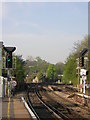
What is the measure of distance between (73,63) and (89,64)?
44.5ft

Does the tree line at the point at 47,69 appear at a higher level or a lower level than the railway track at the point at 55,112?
higher

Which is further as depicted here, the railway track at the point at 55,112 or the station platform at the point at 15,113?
the railway track at the point at 55,112

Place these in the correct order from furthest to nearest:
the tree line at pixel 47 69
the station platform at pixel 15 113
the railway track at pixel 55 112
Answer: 1. the tree line at pixel 47 69
2. the railway track at pixel 55 112
3. the station platform at pixel 15 113

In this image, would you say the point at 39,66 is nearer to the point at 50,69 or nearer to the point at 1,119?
the point at 50,69

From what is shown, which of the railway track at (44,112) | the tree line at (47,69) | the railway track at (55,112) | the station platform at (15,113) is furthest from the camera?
the tree line at (47,69)

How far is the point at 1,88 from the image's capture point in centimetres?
3628

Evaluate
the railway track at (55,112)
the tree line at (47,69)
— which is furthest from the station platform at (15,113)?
the tree line at (47,69)

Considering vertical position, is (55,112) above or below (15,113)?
below

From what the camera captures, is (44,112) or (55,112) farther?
(44,112)

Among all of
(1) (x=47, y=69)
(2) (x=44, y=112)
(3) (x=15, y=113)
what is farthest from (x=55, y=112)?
(1) (x=47, y=69)

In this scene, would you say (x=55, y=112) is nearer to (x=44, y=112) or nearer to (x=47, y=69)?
(x=44, y=112)

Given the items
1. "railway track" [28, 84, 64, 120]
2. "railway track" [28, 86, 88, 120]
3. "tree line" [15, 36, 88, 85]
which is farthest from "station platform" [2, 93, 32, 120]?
"tree line" [15, 36, 88, 85]

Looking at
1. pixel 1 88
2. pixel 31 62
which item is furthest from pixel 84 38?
pixel 31 62

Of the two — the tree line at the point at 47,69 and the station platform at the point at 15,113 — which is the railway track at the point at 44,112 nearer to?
the station platform at the point at 15,113
